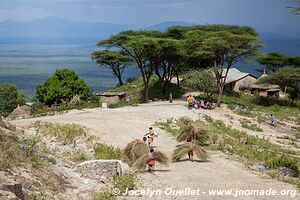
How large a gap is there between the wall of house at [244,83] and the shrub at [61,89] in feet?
66.9

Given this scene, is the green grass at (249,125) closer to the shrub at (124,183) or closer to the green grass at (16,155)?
the shrub at (124,183)

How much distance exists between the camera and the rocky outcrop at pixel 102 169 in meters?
15.6

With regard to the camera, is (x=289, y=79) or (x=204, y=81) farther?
(x=289, y=79)

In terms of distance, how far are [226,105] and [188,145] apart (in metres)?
22.1

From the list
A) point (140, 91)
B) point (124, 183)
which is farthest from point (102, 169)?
point (140, 91)

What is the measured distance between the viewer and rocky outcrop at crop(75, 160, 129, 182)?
1564 centimetres

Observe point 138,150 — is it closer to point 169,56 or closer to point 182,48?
point 182,48

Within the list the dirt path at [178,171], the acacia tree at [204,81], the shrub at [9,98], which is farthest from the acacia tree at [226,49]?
the shrub at [9,98]

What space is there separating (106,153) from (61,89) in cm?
2826

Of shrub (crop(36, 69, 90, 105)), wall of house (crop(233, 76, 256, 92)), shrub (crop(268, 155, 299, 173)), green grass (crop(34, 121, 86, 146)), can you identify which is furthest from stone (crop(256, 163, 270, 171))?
wall of house (crop(233, 76, 256, 92))

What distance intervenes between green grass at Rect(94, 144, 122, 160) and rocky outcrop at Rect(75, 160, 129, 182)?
3.12 metres

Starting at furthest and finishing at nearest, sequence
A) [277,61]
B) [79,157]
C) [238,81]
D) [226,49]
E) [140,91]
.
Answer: [277,61] → [238,81] → [140,91] → [226,49] → [79,157]

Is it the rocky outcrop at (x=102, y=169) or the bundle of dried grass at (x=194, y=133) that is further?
the bundle of dried grass at (x=194, y=133)

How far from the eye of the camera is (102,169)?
1590cm
